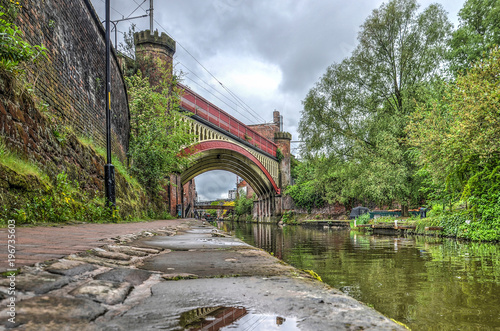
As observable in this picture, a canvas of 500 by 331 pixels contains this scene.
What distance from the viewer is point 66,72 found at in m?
7.46

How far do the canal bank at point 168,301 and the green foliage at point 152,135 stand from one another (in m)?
11.6

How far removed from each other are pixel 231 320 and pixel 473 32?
21.5 m

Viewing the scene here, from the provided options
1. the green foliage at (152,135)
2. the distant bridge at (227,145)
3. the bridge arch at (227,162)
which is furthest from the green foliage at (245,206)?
the green foliage at (152,135)

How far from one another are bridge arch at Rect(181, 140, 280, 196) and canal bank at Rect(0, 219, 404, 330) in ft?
50.4

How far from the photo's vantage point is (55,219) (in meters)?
4.89

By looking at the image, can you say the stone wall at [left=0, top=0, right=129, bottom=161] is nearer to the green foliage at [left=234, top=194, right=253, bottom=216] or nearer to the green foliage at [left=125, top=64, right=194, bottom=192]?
the green foliage at [left=125, top=64, right=194, bottom=192]

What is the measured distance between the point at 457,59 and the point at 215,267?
2007cm

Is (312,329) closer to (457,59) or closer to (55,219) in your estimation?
(55,219)

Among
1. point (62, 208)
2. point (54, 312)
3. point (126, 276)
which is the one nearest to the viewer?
point (54, 312)

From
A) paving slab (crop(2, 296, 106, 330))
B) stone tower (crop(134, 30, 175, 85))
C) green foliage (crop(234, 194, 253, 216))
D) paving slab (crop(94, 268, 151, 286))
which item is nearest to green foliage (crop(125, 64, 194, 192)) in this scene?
stone tower (crop(134, 30, 175, 85))

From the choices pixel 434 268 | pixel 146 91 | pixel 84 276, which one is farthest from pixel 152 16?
pixel 84 276

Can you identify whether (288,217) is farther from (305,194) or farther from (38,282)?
(38,282)

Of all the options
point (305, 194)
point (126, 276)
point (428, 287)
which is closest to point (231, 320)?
point (126, 276)

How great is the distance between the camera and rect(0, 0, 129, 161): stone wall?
17.2 feet
